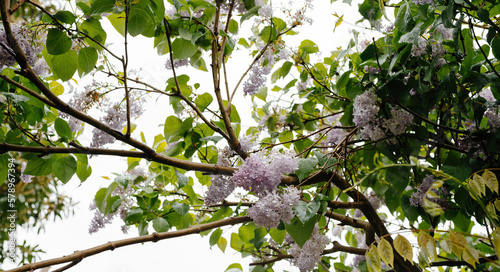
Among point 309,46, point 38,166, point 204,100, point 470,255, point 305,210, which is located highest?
point 309,46

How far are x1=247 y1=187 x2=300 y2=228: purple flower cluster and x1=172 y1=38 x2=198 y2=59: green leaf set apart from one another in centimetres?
36

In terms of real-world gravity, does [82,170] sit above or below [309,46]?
below

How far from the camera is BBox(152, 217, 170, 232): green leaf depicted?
69 centimetres

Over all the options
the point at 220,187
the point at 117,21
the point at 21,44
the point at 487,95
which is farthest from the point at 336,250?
the point at 21,44

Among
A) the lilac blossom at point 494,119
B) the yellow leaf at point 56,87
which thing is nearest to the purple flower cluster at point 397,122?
the lilac blossom at point 494,119

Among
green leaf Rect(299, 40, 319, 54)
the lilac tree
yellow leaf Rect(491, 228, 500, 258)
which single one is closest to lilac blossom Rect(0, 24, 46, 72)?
the lilac tree

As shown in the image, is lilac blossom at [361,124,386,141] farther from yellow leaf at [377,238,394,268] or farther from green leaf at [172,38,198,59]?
green leaf at [172,38,198,59]

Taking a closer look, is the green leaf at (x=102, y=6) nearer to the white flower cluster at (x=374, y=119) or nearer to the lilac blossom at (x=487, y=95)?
the white flower cluster at (x=374, y=119)

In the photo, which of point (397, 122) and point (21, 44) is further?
point (21, 44)

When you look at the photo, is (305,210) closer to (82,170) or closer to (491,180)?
(491,180)

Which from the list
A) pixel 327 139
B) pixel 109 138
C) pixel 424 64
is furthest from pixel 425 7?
pixel 109 138

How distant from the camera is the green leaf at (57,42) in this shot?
597mm

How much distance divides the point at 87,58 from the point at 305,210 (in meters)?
0.45

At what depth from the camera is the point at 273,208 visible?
50 cm
